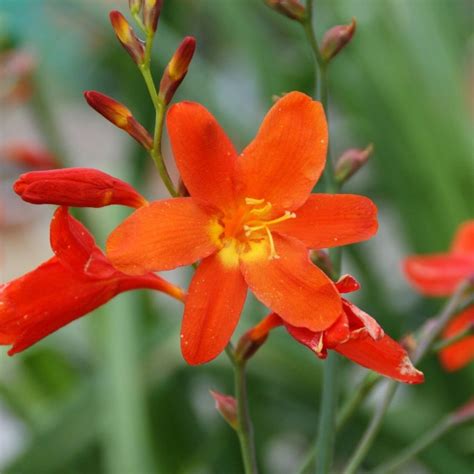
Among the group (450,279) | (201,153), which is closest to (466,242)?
(450,279)

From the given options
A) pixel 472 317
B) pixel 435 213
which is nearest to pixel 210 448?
pixel 435 213

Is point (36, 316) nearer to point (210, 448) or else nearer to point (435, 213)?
point (210, 448)

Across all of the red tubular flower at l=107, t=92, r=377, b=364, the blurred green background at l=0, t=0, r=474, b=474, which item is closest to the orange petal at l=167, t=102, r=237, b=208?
the red tubular flower at l=107, t=92, r=377, b=364

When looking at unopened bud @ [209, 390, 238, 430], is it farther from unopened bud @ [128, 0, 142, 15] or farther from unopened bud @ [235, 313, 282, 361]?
unopened bud @ [128, 0, 142, 15]

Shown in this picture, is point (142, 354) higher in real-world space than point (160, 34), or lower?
lower

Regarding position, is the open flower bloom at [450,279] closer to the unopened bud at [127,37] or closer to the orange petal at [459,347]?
the orange petal at [459,347]

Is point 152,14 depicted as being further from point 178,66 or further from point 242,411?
point 242,411
